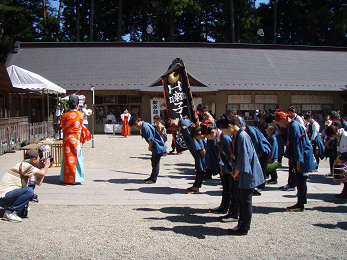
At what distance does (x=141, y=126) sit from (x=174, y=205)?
205cm

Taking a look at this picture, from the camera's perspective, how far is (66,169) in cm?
684

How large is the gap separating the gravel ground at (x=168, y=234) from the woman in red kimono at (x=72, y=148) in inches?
55.1

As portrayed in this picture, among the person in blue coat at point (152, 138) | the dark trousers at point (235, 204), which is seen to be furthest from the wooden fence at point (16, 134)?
the dark trousers at point (235, 204)

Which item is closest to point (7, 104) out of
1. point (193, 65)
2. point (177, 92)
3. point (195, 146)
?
point (177, 92)

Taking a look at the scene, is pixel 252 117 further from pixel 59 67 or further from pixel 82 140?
pixel 82 140

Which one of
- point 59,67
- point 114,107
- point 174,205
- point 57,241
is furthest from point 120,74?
point 57,241

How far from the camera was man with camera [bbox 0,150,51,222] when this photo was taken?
15.0ft

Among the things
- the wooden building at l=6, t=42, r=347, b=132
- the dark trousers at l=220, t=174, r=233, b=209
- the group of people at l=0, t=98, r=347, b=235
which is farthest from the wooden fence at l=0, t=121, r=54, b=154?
the dark trousers at l=220, t=174, r=233, b=209

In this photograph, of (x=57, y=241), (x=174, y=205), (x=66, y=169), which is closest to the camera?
(x=57, y=241)

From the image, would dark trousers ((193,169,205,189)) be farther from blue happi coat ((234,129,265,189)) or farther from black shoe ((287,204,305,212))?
blue happi coat ((234,129,265,189))

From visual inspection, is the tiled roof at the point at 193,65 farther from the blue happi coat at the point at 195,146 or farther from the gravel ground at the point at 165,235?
the gravel ground at the point at 165,235

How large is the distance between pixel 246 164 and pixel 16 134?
10520 mm

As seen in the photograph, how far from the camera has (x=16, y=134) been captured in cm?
1227

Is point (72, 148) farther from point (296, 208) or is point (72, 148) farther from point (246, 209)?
point (296, 208)
